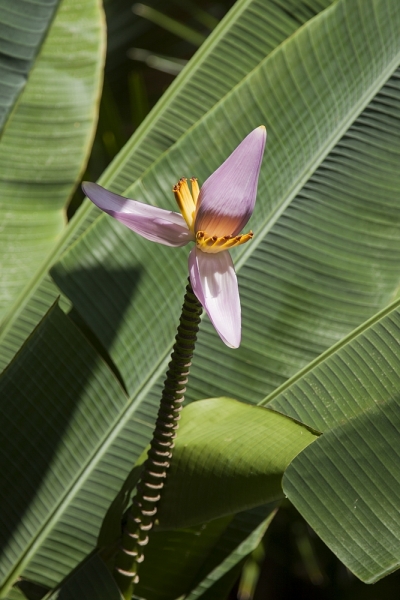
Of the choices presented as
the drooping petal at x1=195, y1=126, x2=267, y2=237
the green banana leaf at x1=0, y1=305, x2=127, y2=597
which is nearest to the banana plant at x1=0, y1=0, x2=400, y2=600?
the green banana leaf at x1=0, y1=305, x2=127, y2=597

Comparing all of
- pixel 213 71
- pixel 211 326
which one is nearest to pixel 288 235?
pixel 211 326

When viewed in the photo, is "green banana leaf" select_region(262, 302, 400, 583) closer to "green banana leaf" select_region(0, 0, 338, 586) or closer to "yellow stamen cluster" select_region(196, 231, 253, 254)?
"yellow stamen cluster" select_region(196, 231, 253, 254)

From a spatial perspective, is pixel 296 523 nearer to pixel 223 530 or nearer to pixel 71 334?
pixel 223 530

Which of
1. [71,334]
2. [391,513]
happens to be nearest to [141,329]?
[71,334]

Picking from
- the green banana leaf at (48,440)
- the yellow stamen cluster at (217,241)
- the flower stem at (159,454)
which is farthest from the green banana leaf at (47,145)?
the yellow stamen cluster at (217,241)

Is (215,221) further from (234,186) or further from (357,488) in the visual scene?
(357,488)
